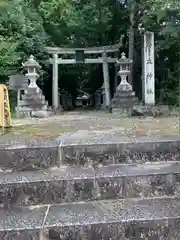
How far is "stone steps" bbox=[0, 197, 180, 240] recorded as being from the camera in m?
1.92

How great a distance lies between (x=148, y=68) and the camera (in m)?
9.11

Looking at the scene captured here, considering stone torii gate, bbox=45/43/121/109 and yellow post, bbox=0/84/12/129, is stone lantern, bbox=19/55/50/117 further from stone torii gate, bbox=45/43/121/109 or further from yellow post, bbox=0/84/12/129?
yellow post, bbox=0/84/12/129

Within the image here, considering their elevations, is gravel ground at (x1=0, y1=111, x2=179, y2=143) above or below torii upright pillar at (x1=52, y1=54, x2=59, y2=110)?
below

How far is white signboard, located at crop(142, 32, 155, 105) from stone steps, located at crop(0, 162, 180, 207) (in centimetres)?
665

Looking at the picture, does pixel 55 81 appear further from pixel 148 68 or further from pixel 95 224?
pixel 95 224

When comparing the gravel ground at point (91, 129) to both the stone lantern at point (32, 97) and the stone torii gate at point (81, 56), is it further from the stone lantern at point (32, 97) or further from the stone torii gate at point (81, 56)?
the stone torii gate at point (81, 56)

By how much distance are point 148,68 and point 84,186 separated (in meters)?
7.25

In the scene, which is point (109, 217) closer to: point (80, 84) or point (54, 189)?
point (54, 189)

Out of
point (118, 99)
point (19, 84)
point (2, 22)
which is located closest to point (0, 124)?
point (19, 84)

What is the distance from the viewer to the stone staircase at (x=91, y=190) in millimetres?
1956

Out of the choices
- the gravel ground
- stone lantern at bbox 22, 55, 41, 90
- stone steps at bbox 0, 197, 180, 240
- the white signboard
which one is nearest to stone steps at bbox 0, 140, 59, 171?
the gravel ground

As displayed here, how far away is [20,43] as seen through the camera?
35.1 ft

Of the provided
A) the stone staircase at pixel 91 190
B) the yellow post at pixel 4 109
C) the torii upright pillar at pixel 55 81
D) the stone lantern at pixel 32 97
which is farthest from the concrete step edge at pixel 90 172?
the torii upright pillar at pixel 55 81

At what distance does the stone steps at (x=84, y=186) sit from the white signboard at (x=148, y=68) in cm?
665
